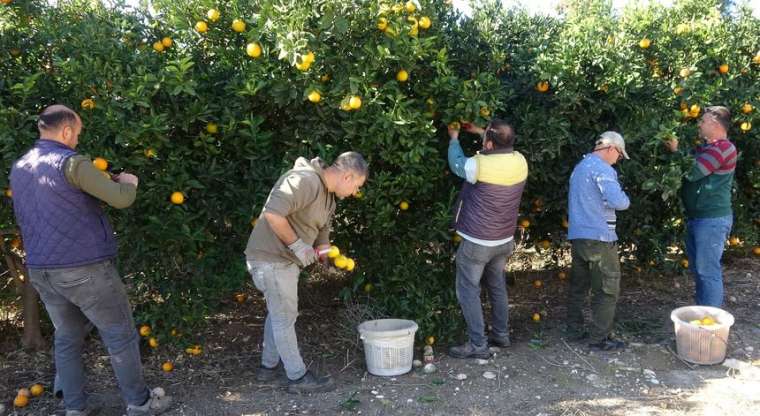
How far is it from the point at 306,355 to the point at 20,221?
2.08 metres

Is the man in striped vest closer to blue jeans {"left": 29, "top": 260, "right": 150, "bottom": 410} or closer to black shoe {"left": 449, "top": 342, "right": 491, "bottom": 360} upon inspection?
Result: black shoe {"left": 449, "top": 342, "right": 491, "bottom": 360}

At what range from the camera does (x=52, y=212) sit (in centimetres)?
309

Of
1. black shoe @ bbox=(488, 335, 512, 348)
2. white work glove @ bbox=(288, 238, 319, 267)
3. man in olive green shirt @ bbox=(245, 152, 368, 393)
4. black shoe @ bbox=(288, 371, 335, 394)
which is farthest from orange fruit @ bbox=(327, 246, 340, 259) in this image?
black shoe @ bbox=(488, 335, 512, 348)

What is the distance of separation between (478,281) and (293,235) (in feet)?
4.60

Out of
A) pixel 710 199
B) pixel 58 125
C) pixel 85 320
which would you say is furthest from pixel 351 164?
pixel 710 199

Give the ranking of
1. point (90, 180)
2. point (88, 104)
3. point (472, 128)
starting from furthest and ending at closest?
point (472, 128) → point (88, 104) → point (90, 180)

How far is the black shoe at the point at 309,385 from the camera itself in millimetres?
3777

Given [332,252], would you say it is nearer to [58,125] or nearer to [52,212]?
[52,212]

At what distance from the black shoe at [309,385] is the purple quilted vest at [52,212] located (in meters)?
1.39

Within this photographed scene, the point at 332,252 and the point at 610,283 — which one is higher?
the point at 332,252

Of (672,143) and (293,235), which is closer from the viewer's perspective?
(293,235)

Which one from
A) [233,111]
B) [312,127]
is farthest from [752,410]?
[233,111]

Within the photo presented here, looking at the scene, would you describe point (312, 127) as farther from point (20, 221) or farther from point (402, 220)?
point (20, 221)

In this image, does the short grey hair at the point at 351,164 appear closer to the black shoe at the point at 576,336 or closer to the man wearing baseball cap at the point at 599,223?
the man wearing baseball cap at the point at 599,223
